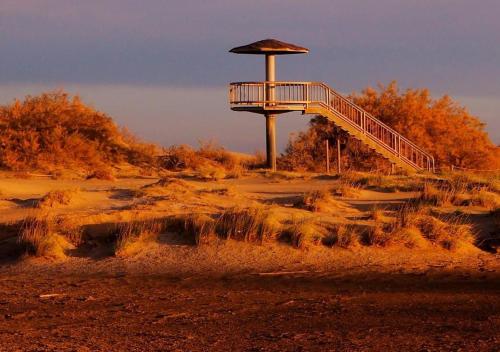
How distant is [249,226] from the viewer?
14.8 m

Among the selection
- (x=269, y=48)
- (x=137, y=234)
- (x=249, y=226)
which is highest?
(x=269, y=48)

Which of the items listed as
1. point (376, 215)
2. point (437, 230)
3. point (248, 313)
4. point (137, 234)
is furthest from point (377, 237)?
point (248, 313)

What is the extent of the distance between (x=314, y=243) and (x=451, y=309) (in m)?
4.36

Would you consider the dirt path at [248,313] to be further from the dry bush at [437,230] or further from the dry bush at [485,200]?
the dry bush at [485,200]

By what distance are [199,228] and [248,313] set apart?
15.1 ft

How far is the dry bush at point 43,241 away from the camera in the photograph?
14.1 metres

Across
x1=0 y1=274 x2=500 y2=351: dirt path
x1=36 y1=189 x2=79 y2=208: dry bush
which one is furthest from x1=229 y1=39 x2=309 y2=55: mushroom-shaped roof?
x1=0 y1=274 x2=500 y2=351: dirt path

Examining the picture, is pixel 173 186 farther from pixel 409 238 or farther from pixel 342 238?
pixel 409 238

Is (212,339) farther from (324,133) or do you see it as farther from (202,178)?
(324,133)

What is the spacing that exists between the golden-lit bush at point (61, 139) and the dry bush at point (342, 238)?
2010cm

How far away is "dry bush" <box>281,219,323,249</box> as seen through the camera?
1455cm

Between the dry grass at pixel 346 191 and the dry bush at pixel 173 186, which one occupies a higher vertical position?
the dry bush at pixel 173 186

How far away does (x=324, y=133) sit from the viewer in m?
45.5

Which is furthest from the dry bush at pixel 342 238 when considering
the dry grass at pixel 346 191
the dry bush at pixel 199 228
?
the dry grass at pixel 346 191
